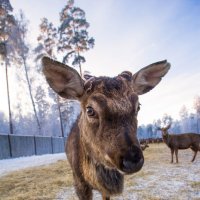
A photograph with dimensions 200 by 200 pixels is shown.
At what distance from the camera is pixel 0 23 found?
25578mm

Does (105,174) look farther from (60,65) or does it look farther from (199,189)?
(199,189)

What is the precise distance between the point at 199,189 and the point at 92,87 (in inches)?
188

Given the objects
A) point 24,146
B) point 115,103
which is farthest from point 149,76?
point 24,146

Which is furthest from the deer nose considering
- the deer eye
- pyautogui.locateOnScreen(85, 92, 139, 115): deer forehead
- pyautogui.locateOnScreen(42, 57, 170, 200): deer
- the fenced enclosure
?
the fenced enclosure

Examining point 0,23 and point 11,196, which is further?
point 0,23

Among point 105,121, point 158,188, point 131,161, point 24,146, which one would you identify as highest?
point 105,121

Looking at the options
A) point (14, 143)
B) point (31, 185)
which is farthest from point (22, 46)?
point (31, 185)

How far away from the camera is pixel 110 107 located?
10.5 feet

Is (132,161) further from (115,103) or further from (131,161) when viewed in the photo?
(115,103)

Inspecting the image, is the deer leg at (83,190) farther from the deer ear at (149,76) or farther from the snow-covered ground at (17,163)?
the snow-covered ground at (17,163)

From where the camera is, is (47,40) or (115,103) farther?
(47,40)

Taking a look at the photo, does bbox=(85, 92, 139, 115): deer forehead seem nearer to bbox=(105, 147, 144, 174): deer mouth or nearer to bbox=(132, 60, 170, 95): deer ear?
bbox=(105, 147, 144, 174): deer mouth

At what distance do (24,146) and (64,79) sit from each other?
19.0 meters

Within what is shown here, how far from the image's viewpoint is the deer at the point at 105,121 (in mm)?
2981
